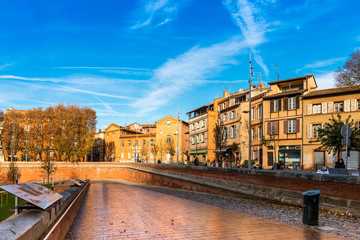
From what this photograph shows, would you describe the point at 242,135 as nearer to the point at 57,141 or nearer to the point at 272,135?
the point at 272,135

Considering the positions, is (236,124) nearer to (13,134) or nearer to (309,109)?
(309,109)

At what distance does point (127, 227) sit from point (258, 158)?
35674 millimetres

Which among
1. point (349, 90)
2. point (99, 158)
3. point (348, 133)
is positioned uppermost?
point (349, 90)

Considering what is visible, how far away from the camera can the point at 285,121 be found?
37906 millimetres

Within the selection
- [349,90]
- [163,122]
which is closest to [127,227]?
[349,90]

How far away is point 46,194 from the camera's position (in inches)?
214

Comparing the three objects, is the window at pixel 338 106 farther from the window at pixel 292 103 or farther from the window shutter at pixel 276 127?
the window shutter at pixel 276 127

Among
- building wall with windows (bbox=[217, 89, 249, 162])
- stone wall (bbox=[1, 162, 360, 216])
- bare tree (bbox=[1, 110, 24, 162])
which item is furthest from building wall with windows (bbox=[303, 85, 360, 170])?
bare tree (bbox=[1, 110, 24, 162])

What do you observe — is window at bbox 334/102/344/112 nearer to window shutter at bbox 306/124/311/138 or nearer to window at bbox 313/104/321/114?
window at bbox 313/104/321/114

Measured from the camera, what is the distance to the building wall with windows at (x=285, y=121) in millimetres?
36844

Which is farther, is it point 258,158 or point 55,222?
point 258,158

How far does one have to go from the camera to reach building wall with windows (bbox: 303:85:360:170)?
32.6 meters

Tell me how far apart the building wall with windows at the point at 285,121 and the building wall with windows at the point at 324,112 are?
2.95ft

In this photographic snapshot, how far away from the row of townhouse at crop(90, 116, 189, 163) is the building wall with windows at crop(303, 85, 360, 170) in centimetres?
3322
